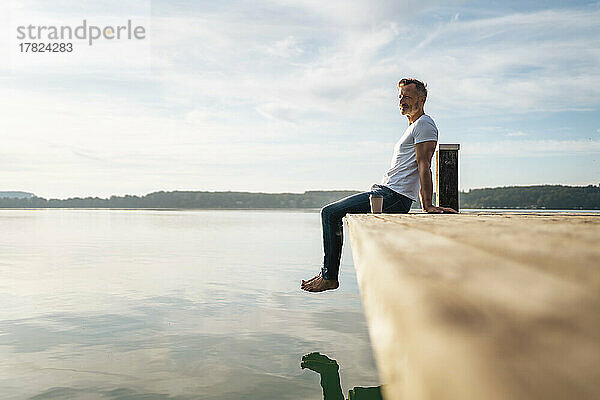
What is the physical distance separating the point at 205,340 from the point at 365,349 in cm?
174

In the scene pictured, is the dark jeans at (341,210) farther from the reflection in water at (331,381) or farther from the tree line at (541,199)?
the tree line at (541,199)

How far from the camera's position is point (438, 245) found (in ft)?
2.80

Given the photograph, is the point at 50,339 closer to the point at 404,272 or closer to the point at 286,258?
the point at 404,272

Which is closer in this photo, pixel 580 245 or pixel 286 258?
pixel 580 245

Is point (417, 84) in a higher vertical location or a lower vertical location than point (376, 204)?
higher

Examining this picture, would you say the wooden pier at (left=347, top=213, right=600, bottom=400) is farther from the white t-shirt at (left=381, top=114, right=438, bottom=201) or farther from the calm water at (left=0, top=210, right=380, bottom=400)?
the white t-shirt at (left=381, top=114, right=438, bottom=201)

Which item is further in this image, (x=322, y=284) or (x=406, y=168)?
(x=322, y=284)

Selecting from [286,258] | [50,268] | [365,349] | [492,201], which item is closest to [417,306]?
[365,349]

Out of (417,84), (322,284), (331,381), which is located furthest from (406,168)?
(331,381)

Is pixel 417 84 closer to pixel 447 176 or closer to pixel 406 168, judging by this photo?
pixel 406 168

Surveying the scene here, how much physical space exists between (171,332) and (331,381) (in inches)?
97.8

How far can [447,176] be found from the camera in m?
6.00

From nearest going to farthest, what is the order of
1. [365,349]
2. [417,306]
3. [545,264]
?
[417,306] < [545,264] < [365,349]

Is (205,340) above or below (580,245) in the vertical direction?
below
